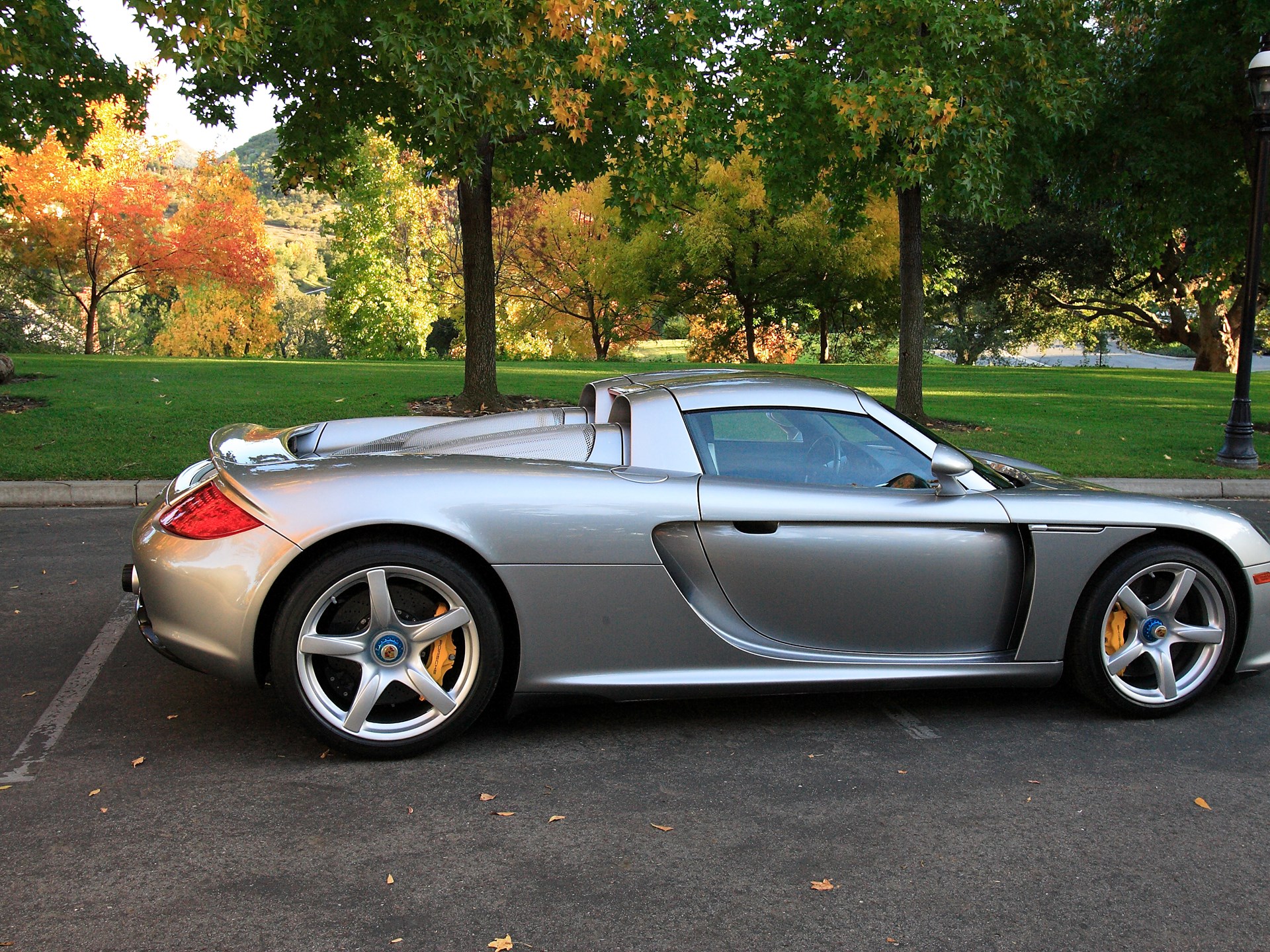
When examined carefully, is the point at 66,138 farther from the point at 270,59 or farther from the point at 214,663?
the point at 214,663

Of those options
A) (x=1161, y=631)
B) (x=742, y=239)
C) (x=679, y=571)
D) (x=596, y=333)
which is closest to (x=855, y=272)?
(x=742, y=239)

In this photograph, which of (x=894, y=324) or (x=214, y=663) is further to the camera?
(x=894, y=324)

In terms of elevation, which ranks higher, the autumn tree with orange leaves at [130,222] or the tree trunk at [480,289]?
the autumn tree with orange leaves at [130,222]

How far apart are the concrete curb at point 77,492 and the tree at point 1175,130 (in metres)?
10.8

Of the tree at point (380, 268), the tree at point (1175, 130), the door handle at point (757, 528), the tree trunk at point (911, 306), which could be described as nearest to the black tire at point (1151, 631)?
the door handle at point (757, 528)

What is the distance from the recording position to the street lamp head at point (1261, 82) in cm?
1021

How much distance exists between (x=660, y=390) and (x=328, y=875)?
2073mm

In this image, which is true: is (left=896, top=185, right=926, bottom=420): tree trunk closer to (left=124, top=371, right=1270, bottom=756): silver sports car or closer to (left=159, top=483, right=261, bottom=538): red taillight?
(left=124, top=371, right=1270, bottom=756): silver sports car

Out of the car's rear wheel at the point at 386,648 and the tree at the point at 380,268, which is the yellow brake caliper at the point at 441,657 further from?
the tree at the point at 380,268

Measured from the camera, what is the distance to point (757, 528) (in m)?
3.68

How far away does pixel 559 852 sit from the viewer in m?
2.96

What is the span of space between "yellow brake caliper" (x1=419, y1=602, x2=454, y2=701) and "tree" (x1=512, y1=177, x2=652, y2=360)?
30.0 m

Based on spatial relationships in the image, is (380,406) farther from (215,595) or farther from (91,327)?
(91,327)

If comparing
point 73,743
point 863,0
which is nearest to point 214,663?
point 73,743
